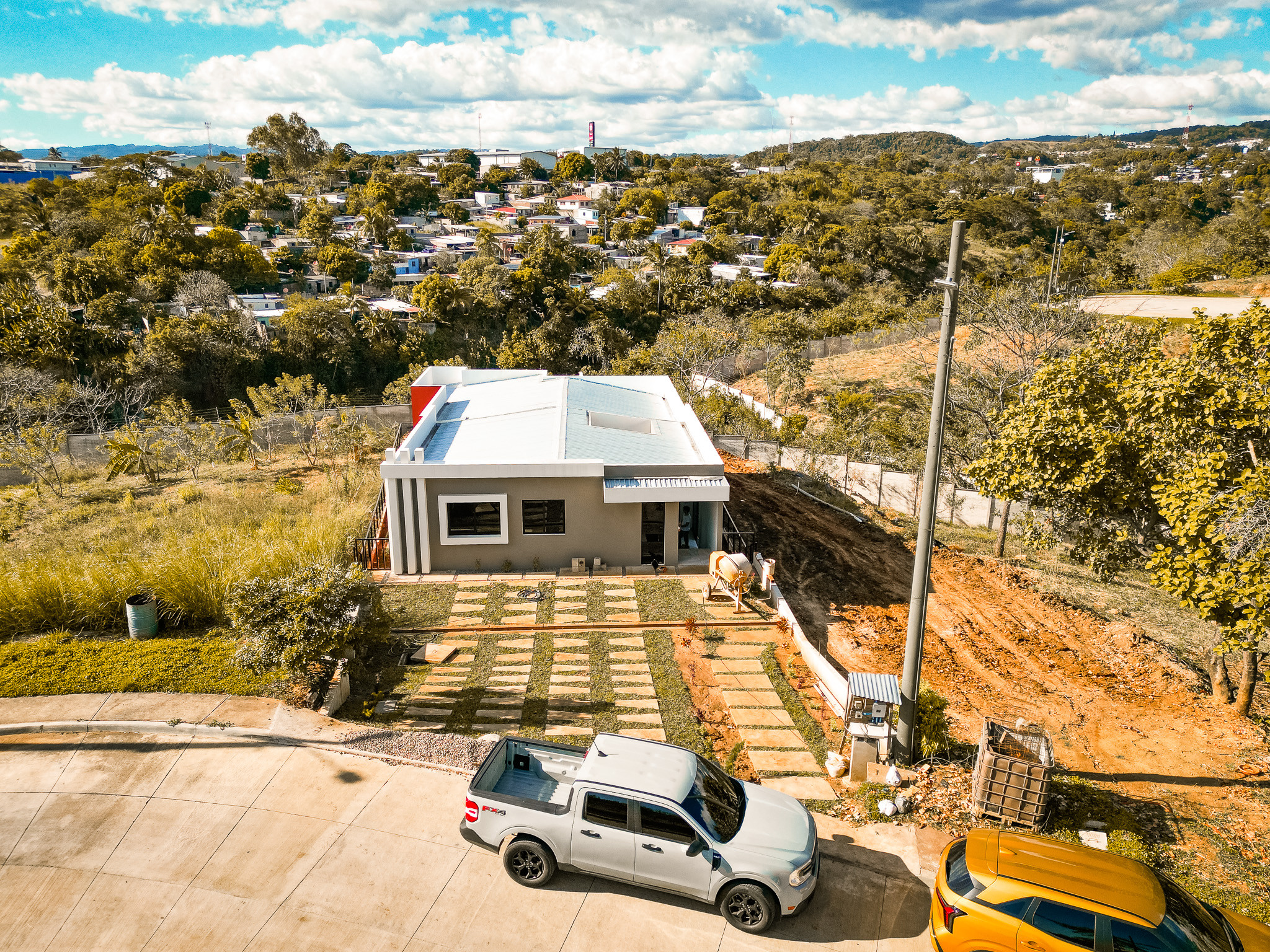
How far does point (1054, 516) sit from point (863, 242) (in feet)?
222

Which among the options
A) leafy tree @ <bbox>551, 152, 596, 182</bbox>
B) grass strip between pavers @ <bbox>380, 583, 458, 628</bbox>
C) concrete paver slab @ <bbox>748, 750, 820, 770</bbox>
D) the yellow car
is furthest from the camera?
leafy tree @ <bbox>551, 152, 596, 182</bbox>

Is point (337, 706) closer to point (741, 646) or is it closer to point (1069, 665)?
point (741, 646)

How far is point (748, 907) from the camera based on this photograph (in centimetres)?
777

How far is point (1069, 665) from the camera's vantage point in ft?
48.3

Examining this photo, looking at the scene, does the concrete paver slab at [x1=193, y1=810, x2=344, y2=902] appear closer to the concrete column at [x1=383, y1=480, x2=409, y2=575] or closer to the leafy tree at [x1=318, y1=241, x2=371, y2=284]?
the concrete column at [x1=383, y1=480, x2=409, y2=575]

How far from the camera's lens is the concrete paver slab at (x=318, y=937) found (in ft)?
24.6

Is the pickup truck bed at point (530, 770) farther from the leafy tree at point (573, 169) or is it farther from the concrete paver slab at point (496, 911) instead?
the leafy tree at point (573, 169)

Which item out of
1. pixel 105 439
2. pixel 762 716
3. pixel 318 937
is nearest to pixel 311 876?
pixel 318 937

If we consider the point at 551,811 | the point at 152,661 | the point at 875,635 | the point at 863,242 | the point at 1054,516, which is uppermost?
the point at 863,242

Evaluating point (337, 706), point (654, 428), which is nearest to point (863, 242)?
point (654, 428)

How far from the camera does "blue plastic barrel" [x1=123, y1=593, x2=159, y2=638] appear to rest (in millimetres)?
13594

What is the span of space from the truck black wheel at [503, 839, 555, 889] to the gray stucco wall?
9.96m

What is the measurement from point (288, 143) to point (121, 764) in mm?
123088

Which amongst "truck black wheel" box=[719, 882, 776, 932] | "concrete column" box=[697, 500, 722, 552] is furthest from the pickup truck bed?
"concrete column" box=[697, 500, 722, 552]
